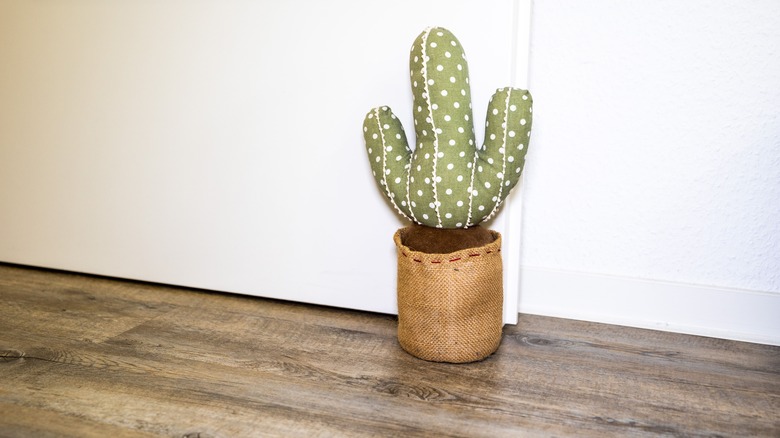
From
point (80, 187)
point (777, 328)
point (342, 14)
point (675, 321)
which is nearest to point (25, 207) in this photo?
point (80, 187)

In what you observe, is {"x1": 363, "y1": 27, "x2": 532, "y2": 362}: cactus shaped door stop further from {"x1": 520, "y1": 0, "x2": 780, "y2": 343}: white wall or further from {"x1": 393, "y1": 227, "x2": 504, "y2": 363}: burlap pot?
{"x1": 520, "y1": 0, "x2": 780, "y2": 343}: white wall

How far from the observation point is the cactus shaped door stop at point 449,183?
117cm

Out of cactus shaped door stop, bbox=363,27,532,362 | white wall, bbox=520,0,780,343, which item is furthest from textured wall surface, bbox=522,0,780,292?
cactus shaped door stop, bbox=363,27,532,362

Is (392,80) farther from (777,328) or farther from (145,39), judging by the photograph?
(777,328)

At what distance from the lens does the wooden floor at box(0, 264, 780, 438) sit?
101cm

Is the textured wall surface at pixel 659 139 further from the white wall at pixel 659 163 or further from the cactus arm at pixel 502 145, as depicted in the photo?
the cactus arm at pixel 502 145

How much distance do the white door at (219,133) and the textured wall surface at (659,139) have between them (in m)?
0.12

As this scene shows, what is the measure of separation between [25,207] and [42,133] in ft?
0.65

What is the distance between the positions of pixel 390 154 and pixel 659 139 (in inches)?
20.6

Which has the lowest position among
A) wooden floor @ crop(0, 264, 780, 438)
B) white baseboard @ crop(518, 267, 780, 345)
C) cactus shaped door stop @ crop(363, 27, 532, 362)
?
wooden floor @ crop(0, 264, 780, 438)

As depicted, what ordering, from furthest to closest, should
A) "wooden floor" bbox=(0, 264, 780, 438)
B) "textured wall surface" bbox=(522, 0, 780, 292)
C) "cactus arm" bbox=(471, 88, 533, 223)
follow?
"textured wall surface" bbox=(522, 0, 780, 292) < "cactus arm" bbox=(471, 88, 533, 223) < "wooden floor" bbox=(0, 264, 780, 438)

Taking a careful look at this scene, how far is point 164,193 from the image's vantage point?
5.21 ft

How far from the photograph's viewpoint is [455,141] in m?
1.18

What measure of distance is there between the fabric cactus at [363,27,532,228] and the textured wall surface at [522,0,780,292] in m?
0.25
